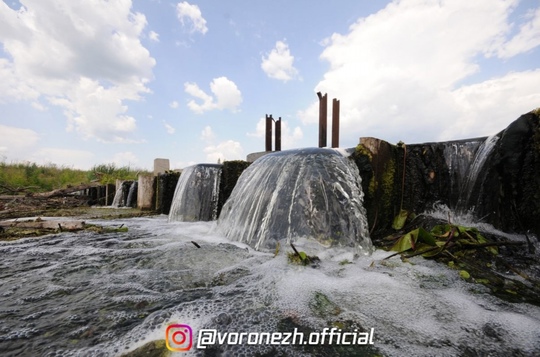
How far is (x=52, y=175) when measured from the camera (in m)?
17.0

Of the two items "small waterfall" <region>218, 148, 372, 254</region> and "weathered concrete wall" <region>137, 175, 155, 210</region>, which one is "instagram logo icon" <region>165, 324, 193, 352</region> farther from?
"weathered concrete wall" <region>137, 175, 155, 210</region>

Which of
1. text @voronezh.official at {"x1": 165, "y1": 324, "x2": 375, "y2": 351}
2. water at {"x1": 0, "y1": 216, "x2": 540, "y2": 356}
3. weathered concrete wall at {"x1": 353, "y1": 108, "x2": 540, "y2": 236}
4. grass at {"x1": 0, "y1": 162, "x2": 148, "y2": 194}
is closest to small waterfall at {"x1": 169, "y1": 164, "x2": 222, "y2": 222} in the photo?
water at {"x1": 0, "y1": 216, "x2": 540, "y2": 356}

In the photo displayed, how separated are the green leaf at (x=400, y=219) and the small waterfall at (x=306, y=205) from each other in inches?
28.4

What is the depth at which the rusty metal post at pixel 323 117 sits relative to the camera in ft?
25.1

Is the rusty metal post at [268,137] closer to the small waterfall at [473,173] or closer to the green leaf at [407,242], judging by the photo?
the small waterfall at [473,173]

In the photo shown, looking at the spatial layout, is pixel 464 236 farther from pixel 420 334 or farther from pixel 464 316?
pixel 420 334

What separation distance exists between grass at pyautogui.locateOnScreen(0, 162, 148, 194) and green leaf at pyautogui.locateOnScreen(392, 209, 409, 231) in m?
14.1

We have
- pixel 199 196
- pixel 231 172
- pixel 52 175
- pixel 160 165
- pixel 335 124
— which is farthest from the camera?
pixel 52 175

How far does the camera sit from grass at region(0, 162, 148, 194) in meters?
14.4

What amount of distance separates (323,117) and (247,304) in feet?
22.8

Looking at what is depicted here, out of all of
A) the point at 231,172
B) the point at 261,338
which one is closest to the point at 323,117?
the point at 231,172

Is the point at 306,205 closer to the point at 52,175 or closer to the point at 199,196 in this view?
the point at 199,196

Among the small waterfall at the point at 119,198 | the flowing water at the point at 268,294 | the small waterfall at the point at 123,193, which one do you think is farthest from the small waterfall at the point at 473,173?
the small waterfall at the point at 119,198

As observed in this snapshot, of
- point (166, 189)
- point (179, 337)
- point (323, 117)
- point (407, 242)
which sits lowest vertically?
point (179, 337)
